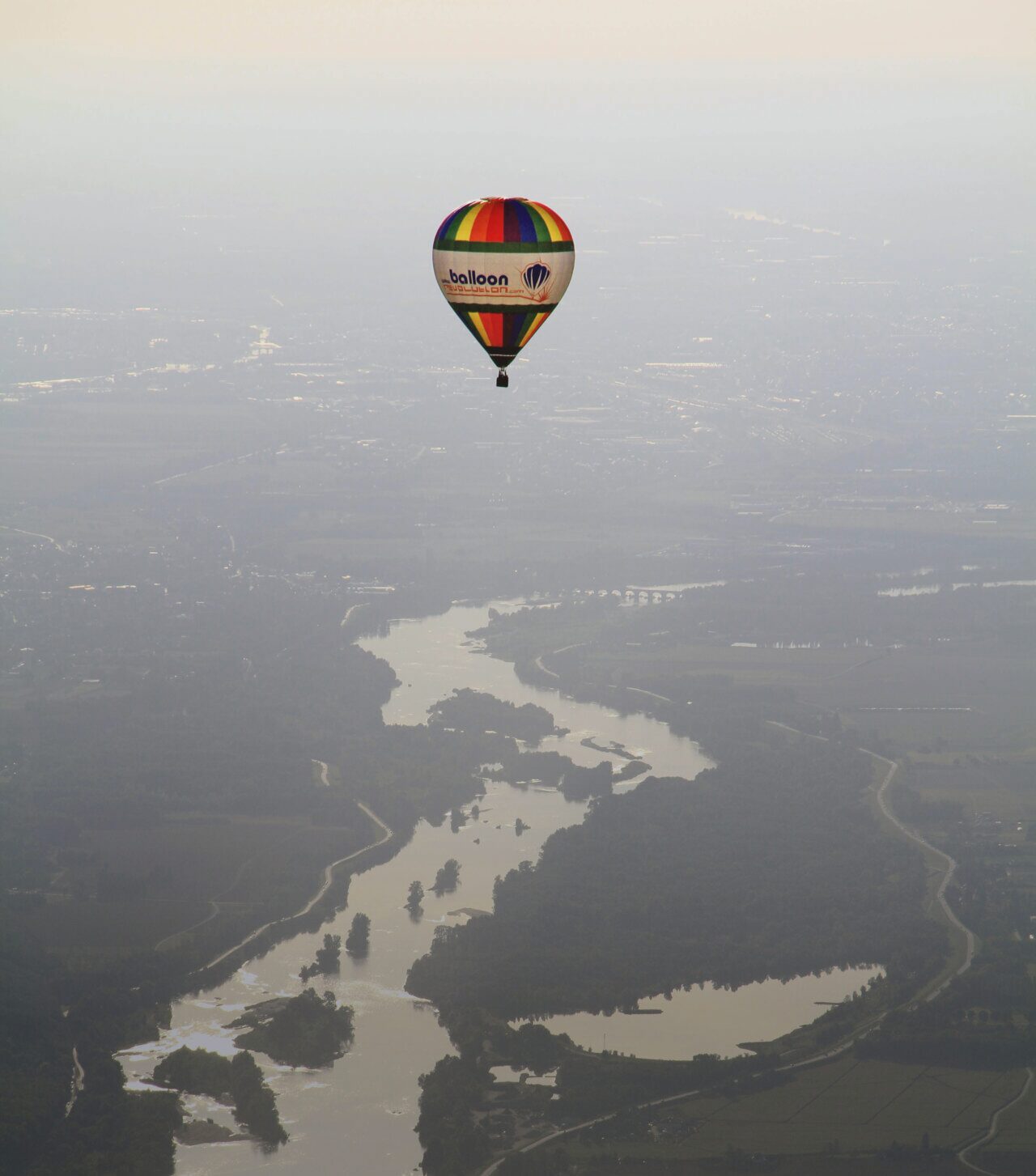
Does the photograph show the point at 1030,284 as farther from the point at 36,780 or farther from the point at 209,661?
the point at 36,780

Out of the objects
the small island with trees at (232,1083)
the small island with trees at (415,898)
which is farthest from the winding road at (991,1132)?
the small island with trees at (415,898)

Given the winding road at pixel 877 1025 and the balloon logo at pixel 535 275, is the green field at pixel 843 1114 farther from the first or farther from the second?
the balloon logo at pixel 535 275

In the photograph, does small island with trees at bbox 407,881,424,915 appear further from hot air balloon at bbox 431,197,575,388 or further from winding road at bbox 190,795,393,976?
hot air balloon at bbox 431,197,575,388

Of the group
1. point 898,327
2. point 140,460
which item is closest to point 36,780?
point 140,460

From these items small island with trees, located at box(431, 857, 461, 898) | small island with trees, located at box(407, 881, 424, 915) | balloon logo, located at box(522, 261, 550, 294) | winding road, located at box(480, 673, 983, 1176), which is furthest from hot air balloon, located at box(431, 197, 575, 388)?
small island with trees, located at box(431, 857, 461, 898)

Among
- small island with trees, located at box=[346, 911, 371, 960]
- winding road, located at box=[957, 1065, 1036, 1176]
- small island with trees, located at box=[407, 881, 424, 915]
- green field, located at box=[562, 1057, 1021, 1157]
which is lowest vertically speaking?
winding road, located at box=[957, 1065, 1036, 1176]
